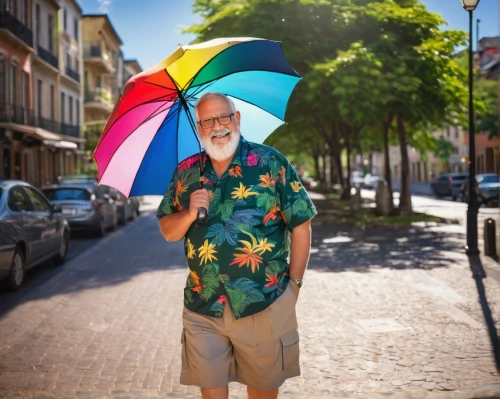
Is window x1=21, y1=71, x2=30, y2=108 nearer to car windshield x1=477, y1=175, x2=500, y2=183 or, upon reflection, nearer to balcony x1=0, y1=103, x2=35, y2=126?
balcony x1=0, y1=103, x2=35, y2=126

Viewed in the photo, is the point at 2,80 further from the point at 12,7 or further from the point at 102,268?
the point at 102,268

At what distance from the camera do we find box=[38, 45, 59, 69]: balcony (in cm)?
3958

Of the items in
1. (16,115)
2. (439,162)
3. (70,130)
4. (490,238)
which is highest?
(70,130)

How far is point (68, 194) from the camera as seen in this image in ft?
61.0

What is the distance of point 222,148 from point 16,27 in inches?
1305

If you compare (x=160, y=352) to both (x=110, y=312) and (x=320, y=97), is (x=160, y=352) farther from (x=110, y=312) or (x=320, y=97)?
(x=320, y=97)

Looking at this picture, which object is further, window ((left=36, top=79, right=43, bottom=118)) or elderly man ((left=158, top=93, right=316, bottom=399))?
window ((left=36, top=79, right=43, bottom=118))

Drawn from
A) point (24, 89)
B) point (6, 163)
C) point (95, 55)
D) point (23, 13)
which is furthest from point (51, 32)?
point (95, 55)

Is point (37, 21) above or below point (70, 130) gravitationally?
above

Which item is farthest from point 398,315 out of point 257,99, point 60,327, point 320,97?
point 320,97

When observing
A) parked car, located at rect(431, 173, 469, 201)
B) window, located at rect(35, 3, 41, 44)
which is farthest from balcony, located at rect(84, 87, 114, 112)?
parked car, located at rect(431, 173, 469, 201)

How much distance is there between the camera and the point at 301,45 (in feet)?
68.8

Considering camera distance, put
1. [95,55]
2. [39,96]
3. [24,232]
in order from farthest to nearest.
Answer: [95,55]
[39,96]
[24,232]

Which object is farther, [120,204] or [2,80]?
[2,80]
